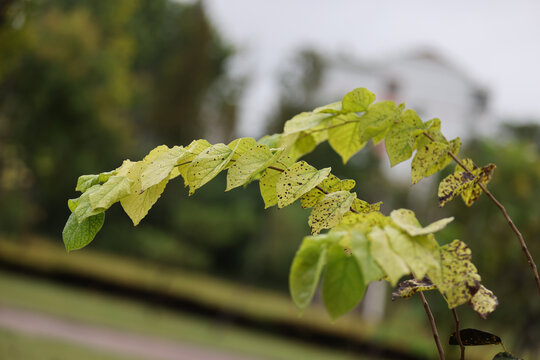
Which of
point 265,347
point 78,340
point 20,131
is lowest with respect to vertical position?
point 265,347

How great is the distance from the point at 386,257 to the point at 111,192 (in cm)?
25

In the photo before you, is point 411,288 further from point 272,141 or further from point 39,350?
point 39,350

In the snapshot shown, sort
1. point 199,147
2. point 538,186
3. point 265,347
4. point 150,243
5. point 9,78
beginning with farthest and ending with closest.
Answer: point 150,243, point 9,78, point 265,347, point 538,186, point 199,147

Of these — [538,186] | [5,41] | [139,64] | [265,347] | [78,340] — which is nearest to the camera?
[5,41]

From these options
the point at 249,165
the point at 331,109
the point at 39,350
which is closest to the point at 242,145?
the point at 249,165

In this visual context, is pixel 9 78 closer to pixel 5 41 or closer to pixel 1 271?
pixel 1 271

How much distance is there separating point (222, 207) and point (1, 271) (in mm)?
4713

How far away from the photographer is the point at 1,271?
973 centimetres

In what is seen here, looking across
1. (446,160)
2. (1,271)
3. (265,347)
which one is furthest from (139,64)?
(446,160)

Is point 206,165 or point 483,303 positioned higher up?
point 206,165

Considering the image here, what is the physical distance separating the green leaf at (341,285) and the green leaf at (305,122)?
26 cm

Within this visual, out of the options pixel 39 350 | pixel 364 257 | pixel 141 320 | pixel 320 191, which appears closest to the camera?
pixel 364 257

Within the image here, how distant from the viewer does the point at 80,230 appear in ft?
1.61

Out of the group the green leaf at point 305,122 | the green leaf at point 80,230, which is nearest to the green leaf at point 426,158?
the green leaf at point 305,122
